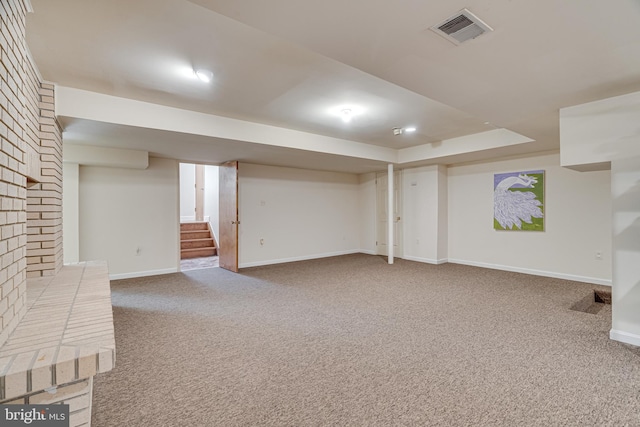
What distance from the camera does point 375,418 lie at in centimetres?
170

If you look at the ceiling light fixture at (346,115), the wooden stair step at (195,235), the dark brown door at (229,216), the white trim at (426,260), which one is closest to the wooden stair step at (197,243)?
the wooden stair step at (195,235)

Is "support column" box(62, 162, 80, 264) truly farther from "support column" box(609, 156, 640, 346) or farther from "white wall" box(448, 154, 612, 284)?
"white wall" box(448, 154, 612, 284)

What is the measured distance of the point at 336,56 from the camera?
77.0 inches

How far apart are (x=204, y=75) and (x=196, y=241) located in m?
6.19

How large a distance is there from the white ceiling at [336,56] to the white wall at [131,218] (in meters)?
1.28

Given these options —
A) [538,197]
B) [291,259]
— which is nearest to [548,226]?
[538,197]

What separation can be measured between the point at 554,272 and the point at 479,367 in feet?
12.6

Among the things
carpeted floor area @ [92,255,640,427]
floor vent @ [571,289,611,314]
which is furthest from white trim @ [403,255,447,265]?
floor vent @ [571,289,611,314]

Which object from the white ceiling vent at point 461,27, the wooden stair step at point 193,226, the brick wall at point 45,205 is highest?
the white ceiling vent at point 461,27

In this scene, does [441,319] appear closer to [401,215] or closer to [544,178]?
[544,178]

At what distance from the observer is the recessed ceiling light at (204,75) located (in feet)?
8.54

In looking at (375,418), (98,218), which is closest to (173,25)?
(375,418)

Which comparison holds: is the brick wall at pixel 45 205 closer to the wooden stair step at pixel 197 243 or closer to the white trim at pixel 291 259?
the white trim at pixel 291 259

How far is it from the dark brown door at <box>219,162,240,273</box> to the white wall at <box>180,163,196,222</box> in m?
4.12
